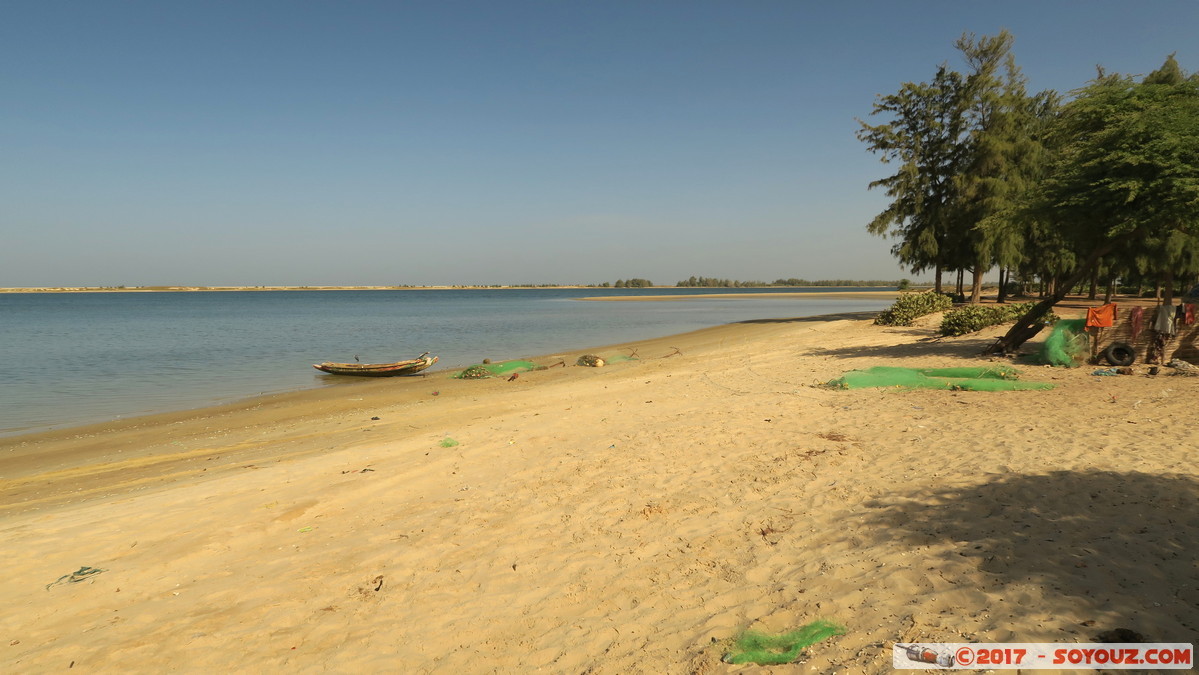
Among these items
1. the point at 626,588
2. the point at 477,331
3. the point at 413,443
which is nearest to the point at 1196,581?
the point at 626,588

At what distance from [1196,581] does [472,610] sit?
4862 mm

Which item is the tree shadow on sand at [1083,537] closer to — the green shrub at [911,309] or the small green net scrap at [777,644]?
the small green net scrap at [777,644]

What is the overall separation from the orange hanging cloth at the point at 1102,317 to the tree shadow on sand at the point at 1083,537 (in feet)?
28.8

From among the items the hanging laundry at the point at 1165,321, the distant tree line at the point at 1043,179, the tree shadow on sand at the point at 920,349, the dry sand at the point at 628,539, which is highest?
the distant tree line at the point at 1043,179

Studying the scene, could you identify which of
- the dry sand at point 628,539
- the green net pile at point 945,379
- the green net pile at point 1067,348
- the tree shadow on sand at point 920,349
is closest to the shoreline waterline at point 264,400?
the dry sand at point 628,539

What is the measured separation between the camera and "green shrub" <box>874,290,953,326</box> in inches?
1065

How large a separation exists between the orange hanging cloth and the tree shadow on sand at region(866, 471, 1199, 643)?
8.78m

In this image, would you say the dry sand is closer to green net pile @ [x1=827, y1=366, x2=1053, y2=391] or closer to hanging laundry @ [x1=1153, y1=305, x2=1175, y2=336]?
green net pile @ [x1=827, y1=366, x2=1053, y2=391]

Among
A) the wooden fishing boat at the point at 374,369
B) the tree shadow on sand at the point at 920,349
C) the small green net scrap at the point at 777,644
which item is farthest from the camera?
the wooden fishing boat at the point at 374,369

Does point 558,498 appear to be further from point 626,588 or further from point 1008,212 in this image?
point 1008,212

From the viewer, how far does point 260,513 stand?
6.80 m

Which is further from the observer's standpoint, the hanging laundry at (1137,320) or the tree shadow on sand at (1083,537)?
the hanging laundry at (1137,320)

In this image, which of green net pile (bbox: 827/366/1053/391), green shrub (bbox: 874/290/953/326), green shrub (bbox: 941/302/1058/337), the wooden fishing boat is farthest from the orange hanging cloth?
the wooden fishing boat

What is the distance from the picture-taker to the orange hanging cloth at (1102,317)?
12719 mm
